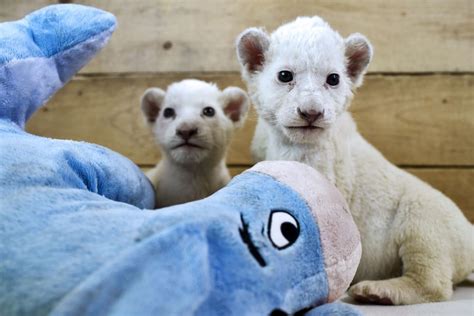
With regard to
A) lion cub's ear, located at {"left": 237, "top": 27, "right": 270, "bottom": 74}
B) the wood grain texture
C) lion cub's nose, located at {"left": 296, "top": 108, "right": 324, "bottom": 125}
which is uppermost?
lion cub's ear, located at {"left": 237, "top": 27, "right": 270, "bottom": 74}

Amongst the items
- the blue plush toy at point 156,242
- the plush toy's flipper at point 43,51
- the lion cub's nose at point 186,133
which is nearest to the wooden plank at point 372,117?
the lion cub's nose at point 186,133

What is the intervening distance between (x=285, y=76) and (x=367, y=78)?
2.97 ft

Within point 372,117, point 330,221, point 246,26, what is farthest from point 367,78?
point 330,221

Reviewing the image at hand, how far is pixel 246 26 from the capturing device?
2418mm

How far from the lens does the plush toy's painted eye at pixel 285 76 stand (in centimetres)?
160

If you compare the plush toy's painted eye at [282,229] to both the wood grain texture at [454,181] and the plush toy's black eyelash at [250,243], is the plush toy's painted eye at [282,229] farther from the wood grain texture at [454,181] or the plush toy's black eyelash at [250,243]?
the wood grain texture at [454,181]

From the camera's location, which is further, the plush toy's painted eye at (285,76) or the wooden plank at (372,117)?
the wooden plank at (372,117)

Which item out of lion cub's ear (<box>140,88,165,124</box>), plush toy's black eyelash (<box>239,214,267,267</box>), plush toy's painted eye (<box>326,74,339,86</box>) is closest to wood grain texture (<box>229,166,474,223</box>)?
plush toy's painted eye (<box>326,74,339,86</box>)

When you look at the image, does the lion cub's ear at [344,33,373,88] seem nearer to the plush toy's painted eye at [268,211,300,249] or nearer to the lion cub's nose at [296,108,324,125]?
the lion cub's nose at [296,108,324,125]

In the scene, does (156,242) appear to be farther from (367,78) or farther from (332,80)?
(367,78)

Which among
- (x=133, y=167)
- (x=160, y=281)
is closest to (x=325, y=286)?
(x=160, y=281)

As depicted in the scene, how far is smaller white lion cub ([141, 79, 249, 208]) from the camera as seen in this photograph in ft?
6.70

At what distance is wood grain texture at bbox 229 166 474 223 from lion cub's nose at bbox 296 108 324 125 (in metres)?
1.07

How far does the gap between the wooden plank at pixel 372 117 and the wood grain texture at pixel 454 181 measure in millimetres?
37
